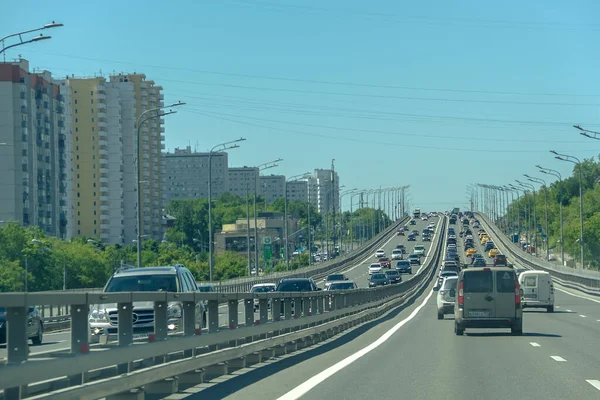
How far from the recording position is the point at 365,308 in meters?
40.7

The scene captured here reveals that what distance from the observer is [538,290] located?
158ft

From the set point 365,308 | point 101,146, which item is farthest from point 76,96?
point 365,308

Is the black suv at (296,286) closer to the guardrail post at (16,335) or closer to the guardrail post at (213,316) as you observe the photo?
the guardrail post at (213,316)

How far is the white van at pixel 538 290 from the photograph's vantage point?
47594 mm

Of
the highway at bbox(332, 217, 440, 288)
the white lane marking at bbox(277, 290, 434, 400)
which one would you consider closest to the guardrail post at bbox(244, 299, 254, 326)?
the white lane marking at bbox(277, 290, 434, 400)

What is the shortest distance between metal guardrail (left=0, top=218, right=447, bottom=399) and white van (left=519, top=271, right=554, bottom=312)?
80.4ft

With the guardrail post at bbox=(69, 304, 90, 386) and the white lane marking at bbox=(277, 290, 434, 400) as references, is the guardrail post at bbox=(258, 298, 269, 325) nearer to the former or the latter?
the white lane marking at bbox=(277, 290, 434, 400)

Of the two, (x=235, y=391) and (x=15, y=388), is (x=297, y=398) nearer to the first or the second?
(x=235, y=391)

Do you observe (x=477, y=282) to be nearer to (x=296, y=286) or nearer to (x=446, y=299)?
(x=446, y=299)

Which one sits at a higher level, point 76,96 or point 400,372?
point 76,96

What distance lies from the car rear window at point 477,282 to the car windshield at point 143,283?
9.82 m

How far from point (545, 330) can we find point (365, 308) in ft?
34.0

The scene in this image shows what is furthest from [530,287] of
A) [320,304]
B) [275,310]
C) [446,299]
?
[275,310]

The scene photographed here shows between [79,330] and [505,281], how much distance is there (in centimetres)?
2064
